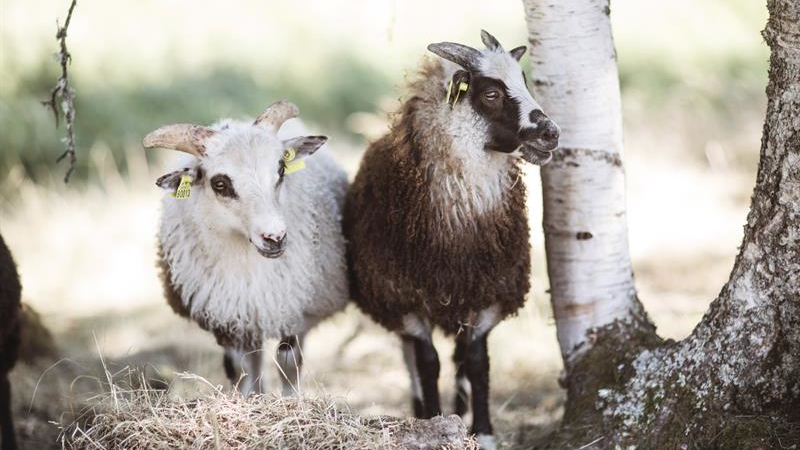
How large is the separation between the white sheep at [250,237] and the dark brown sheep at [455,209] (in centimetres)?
35

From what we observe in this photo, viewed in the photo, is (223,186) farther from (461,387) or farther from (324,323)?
(324,323)

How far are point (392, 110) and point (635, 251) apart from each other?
5217mm

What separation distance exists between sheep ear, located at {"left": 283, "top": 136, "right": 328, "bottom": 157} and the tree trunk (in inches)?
49.5

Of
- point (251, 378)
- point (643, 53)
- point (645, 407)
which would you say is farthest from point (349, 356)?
point (643, 53)

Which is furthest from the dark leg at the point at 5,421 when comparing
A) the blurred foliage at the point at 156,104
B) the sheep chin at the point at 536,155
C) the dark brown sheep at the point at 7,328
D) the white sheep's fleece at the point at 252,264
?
the blurred foliage at the point at 156,104

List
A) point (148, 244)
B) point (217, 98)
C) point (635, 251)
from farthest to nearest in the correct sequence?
point (217, 98)
point (148, 244)
point (635, 251)

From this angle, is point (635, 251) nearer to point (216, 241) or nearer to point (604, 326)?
point (604, 326)

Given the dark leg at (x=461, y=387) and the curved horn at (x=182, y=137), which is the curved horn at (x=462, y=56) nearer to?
the curved horn at (x=182, y=137)

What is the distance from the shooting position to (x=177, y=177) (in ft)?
15.9

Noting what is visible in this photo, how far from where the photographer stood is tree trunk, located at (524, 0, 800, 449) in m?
3.90

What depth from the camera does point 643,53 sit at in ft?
48.8

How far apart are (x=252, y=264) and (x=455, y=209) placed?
3.92 ft

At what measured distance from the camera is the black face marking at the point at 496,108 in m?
4.57

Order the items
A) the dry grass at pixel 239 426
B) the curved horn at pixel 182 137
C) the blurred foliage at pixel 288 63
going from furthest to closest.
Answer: the blurred foliage at pixel 288 63, the curved horn at pixel 182 137, the dry grass at pixel 239 426
